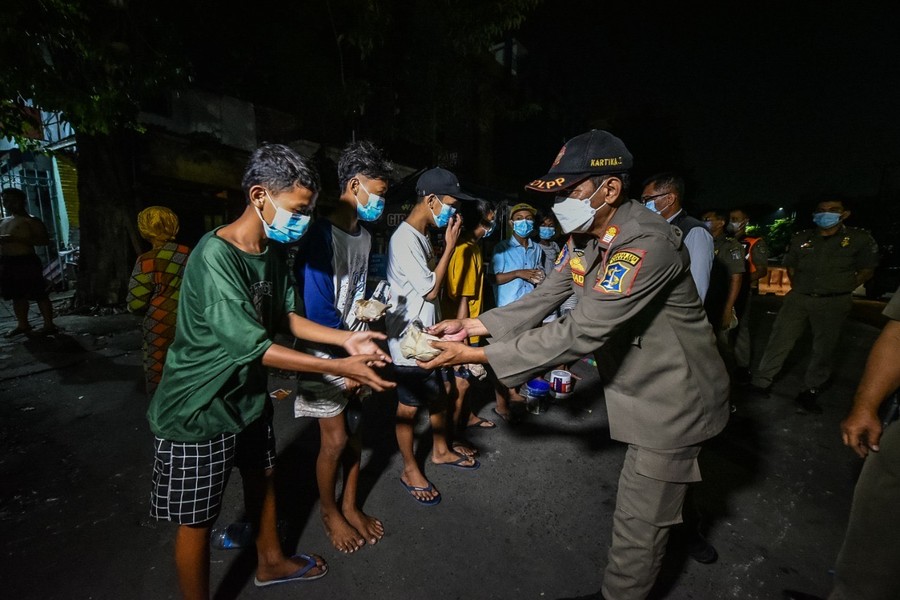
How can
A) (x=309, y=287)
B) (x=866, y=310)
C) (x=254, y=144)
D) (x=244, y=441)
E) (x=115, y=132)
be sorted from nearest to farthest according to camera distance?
(x=244, y=441) < (x=309, y=287) < (x=115, y=132) < (x=866, y=310) < (x=254, y=144)

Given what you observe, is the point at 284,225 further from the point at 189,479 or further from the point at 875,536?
the point at 875,536

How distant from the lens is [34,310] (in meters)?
8.37

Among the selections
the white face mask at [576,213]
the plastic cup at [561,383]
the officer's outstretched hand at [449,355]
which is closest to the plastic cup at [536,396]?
the plastic cup at [561,383]

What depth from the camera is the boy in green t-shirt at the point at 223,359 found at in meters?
1.50

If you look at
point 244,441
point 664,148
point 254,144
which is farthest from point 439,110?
point 664,148

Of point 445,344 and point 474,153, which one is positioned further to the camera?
point 474,153

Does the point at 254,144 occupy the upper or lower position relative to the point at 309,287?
upper

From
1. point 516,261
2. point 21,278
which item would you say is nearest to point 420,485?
point 516,261

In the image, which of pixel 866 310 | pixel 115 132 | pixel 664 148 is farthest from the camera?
pixel 664 148

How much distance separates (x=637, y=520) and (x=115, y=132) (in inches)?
417

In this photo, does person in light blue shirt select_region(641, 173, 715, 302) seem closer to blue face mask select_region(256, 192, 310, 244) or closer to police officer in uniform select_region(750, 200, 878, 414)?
police officer in uniform select_region(750, 200, 878, 414)

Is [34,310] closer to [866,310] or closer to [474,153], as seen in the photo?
[474,153]

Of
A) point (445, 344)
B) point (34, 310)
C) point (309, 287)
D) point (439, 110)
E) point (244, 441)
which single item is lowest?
point (34, 310)

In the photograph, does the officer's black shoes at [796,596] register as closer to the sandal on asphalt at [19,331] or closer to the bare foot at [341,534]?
the bare foot at [341,534]
